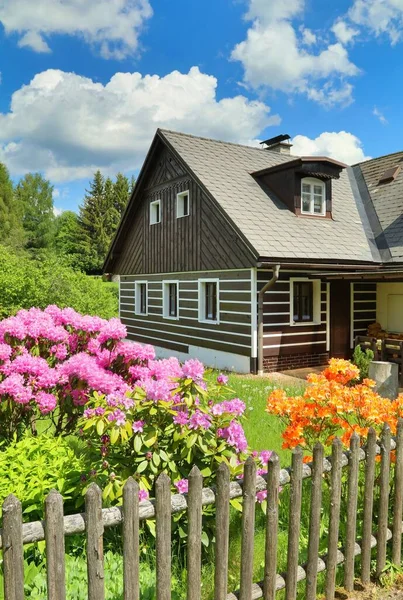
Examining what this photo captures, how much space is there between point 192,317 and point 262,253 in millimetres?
4406

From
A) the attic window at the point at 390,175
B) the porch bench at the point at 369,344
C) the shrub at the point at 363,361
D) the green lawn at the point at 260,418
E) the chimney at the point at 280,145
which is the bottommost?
the green lawn at the point at 260,418

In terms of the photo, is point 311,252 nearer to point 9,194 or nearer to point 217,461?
point 217,461

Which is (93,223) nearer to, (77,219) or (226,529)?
(77,219)

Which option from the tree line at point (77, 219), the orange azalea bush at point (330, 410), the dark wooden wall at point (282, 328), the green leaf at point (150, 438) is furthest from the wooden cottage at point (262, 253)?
the tree line at point (77, 219)

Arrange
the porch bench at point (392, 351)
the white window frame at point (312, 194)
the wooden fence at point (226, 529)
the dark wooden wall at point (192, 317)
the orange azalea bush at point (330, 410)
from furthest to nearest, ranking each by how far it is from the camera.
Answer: the white window frame at point (312, 194), the dark wooden wall at point (192, 317), the porch bench at point (392, 351), the orange azalea bush at point (330, 410), the wooden fence at point (226, 529)

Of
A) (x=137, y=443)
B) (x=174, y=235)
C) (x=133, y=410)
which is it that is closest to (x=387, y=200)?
(x=174, y=235)

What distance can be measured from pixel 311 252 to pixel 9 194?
46132 mm

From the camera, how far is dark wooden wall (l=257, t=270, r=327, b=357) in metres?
12.5

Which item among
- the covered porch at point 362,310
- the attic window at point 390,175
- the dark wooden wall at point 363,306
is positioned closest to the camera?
the covered porch at point 362,310

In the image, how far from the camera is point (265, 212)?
13.6m

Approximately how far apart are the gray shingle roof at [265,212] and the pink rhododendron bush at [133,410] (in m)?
7.88

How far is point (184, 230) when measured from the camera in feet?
50.5

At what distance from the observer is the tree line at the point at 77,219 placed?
165ft

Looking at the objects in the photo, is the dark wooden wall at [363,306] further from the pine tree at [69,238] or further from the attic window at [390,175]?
the pine tree at [69,238]
